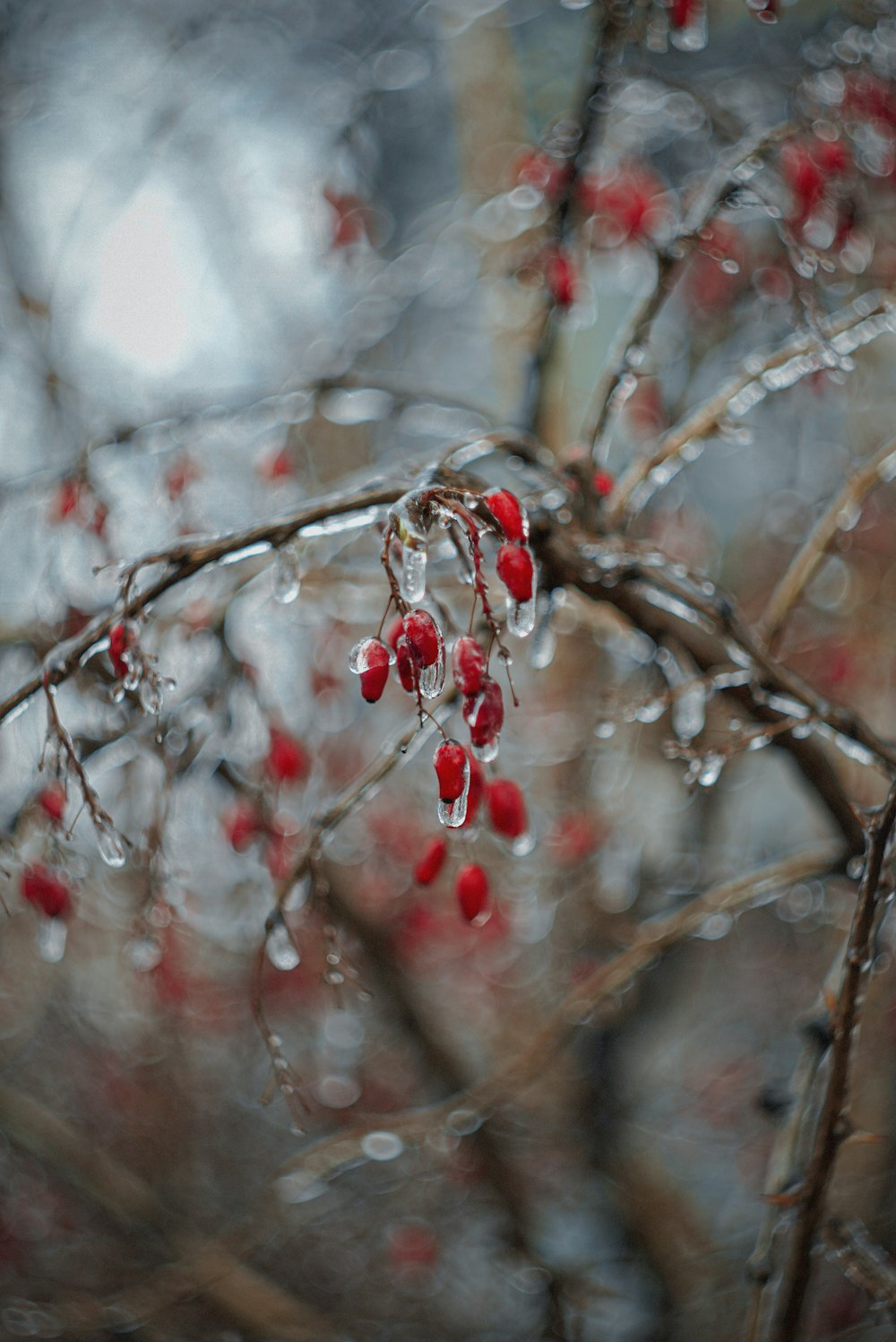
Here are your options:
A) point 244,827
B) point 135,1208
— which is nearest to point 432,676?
point 244,827

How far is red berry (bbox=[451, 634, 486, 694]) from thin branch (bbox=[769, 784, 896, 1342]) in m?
0.46

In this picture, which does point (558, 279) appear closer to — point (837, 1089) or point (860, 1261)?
point (837, 1089)

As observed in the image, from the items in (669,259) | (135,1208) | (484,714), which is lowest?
(135,1208)

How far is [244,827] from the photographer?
6.32 feet

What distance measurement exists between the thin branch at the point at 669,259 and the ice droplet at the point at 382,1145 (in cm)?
119

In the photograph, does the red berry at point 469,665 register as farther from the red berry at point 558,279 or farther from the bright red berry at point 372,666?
the red berry at point 558,279

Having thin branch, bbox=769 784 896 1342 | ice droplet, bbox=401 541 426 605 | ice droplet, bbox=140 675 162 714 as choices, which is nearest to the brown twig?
thin branch, bbox=769 784 896 1342

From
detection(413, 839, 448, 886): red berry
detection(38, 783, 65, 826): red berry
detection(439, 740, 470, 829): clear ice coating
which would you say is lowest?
detection(413, 839, 448, 886): red berry

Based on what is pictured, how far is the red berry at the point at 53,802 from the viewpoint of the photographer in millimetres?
1467

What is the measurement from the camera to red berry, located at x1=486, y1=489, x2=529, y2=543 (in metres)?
1.04

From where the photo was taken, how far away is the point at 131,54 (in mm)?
3807

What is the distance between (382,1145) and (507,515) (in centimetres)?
170

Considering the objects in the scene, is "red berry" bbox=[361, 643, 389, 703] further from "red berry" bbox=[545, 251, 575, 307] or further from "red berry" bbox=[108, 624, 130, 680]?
"red berry" bbox=[545, 251, 575, 307]

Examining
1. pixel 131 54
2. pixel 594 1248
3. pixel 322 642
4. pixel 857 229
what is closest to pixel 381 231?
pixel 131 54
